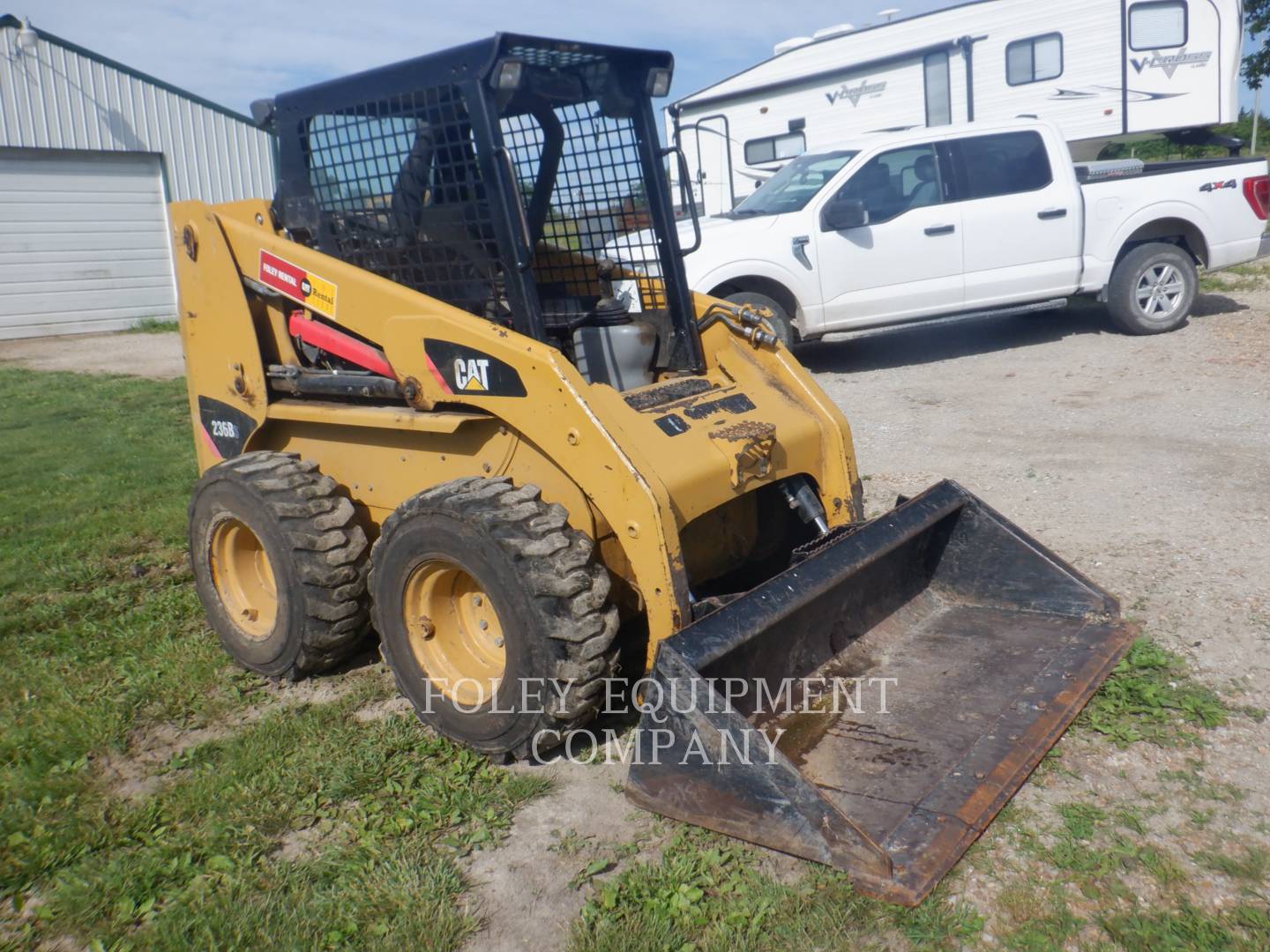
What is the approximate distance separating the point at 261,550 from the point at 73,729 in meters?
0.99

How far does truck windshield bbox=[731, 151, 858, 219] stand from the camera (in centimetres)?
961

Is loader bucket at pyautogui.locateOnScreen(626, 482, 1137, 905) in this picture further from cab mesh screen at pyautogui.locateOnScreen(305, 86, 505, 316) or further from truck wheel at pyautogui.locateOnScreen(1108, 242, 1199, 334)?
truck wheel at pyautogui.locateOnScreen(1108, 242, 1199, 334)

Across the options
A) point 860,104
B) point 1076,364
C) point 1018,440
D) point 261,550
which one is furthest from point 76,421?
point 860,104

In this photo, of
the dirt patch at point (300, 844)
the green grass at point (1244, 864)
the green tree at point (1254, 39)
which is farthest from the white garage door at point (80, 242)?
the green tree at point (1254, 39)

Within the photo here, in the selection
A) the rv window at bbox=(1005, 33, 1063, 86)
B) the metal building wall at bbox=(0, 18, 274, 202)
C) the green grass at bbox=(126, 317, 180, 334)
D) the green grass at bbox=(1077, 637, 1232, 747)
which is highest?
the metal building wall at bbox=(0, 18, 274, 202)

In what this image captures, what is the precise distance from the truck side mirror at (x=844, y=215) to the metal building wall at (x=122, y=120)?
9.71 meters

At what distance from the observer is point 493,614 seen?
373cm

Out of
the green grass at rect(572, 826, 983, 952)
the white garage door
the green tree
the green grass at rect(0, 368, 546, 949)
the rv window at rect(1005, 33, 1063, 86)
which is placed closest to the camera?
the green grass at rect(572, 826, 983, 952)

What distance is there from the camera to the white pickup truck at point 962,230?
9.34 meters

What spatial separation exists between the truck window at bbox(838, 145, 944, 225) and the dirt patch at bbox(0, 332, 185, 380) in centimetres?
791

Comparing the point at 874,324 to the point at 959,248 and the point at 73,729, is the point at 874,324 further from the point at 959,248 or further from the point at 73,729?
the point at 73,729

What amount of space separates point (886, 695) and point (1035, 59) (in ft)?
38.5

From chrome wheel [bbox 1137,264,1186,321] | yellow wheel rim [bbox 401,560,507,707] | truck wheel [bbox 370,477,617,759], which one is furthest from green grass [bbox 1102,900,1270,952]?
chrome wheel [bbox 1137,264,1186,321]

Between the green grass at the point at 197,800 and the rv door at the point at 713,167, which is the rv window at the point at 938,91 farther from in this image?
the green grass at the point at 197,800
